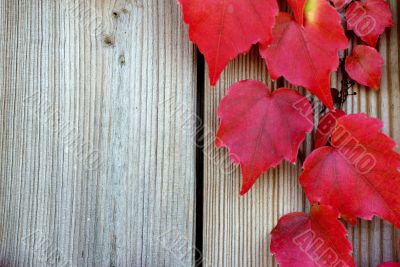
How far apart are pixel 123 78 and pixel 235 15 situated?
0.73ft

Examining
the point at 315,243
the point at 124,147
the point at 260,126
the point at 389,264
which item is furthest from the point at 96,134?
the point at 389,264

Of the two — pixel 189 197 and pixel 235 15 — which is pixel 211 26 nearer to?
pixel 235 15

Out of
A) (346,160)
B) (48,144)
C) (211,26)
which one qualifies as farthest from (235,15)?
(48,144)

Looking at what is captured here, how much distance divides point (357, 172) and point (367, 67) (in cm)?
17

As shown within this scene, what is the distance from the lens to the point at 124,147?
2.15 ft

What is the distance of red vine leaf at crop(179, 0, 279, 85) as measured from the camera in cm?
54

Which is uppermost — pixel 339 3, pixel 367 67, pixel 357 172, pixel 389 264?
pixel 339 3

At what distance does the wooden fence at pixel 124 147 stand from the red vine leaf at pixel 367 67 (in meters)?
0.03

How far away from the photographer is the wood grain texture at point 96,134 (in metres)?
0.65

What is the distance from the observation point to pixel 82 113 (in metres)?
0.67

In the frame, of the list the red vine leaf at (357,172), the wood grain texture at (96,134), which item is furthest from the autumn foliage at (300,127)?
the wood grain texture at (96,134)

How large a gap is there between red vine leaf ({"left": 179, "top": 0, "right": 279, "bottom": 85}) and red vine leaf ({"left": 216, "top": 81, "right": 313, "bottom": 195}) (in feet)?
0.21

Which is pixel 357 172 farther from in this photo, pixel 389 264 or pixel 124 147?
pixel 124 147

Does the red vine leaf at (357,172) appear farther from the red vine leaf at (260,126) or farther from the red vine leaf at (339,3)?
the red vine leaf at (339,3)
